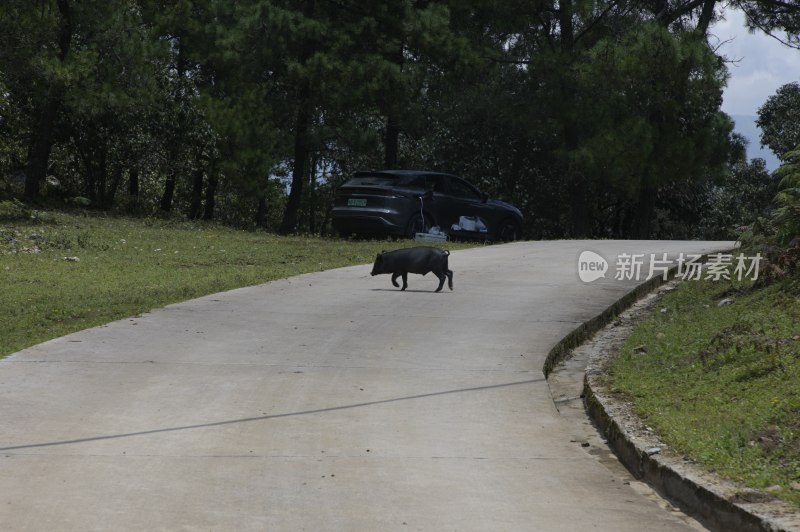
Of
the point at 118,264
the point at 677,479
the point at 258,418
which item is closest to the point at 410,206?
the point at 118,264

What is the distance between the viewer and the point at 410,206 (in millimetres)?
25078

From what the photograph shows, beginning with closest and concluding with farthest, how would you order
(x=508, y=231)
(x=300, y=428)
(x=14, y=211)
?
(x=300, y=428) < (x=14, y=211) < (x=508, y=231)

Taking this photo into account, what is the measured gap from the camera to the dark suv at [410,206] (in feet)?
82.0

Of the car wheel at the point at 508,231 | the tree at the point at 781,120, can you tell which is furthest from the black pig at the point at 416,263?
the tree at the point at 781,120

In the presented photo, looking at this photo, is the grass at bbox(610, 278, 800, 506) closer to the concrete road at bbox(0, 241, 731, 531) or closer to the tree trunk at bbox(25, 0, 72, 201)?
the concrete road at bbox(0, 241, 731, 531)

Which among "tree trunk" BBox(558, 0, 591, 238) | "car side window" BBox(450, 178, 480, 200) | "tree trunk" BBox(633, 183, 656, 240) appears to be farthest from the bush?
"tree trunk" BBox(633, 183, 656, 240)

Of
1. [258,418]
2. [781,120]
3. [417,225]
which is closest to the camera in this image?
[258,418]

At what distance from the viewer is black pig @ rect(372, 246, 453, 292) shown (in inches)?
563

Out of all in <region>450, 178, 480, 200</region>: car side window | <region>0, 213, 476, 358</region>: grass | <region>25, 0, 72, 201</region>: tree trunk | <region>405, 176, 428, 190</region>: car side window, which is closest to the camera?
<region>0, 213, 476, 358</region>: grass

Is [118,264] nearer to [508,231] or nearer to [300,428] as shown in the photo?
[508,231]

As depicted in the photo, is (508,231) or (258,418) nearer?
(258,418)

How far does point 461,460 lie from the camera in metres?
6.68

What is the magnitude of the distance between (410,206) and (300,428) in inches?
704

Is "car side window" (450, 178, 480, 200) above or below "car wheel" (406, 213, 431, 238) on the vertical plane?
above
